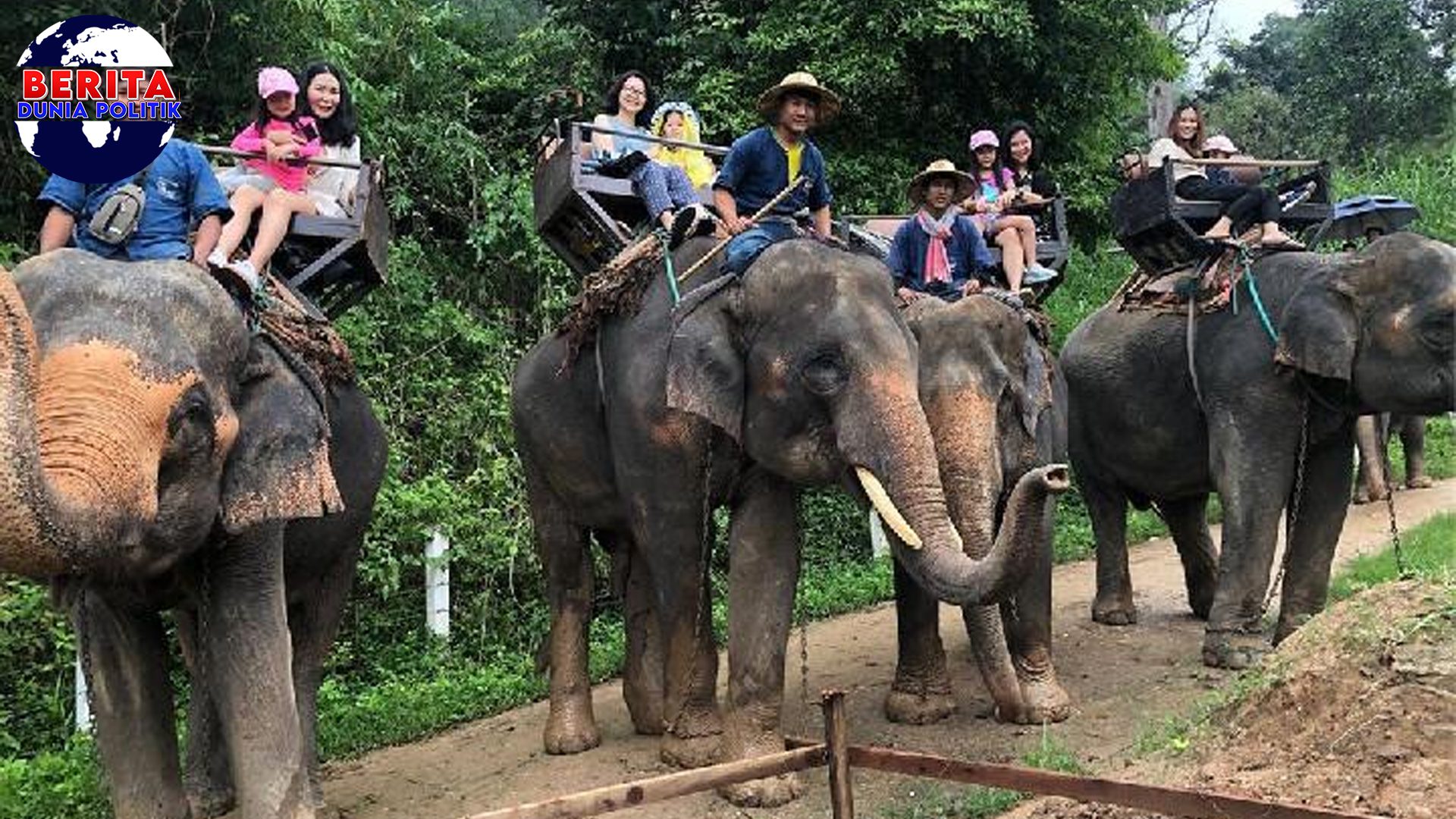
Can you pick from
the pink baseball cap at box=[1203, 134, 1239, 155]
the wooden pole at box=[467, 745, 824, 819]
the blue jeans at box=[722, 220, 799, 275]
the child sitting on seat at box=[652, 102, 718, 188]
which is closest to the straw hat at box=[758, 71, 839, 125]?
the blue jeans at box=[722, 220, 799, 275]

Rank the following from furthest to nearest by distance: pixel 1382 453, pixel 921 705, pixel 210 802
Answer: pixel 1382 453 < pixel 921 705 < pixel 210 802

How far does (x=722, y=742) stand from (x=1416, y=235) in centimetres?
407

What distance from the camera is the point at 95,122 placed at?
6051 mm

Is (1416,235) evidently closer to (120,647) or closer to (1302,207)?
(1302,207)

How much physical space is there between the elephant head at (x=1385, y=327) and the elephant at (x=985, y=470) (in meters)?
1.28

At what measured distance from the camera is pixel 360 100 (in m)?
11.4

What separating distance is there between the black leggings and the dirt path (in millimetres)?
2371

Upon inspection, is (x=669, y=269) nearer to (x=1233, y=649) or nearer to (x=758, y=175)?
(x=758, y=175)

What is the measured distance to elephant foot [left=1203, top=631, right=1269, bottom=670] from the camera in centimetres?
694

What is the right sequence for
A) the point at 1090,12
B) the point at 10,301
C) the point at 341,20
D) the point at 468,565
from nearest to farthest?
the point at 10,301 < the point at 468,565 < the point at 341,20 < the point at 1090,12

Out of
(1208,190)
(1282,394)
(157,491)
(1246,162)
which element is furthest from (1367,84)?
(157,491)

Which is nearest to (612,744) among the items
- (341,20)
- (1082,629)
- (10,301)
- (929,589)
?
(929,589)

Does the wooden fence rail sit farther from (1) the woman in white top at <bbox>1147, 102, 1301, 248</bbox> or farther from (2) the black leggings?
(2) the black leggings

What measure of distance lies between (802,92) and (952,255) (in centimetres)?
130
